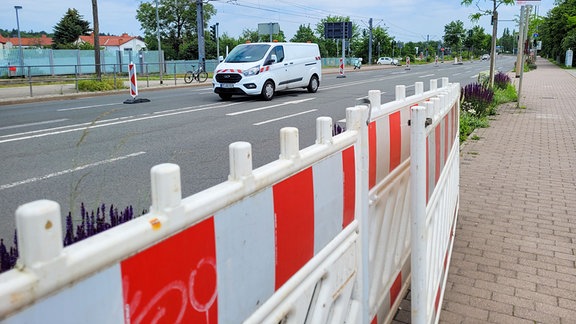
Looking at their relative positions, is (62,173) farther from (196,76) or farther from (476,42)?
(476,42)

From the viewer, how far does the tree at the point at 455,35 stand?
116625 millimetres

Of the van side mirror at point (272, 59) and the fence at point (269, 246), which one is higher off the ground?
the van side mirror at point (272, 59)

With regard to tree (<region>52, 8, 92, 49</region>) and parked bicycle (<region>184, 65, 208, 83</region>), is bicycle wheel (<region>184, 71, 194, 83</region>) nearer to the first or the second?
parked bicycle (<region>184, 65, 208, 83</region>)

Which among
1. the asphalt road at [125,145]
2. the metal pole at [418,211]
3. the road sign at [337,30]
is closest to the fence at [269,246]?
the metal pole at [418,211]

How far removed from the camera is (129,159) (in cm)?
751

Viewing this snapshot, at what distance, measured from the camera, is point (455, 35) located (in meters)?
117

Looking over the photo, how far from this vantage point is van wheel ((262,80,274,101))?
17.0 meters

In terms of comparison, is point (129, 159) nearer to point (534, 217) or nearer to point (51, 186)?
point (51, 186)

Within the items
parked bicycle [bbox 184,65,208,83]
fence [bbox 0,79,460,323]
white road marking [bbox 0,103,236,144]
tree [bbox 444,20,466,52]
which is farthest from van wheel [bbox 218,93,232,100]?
tree [bbox 444,20,466,52]

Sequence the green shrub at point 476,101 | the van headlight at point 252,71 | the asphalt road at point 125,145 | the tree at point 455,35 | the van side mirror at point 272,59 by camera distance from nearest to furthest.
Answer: the asphalt road at point 125,145
the green shrub at point 476,101
the van headlight at point 252,71
the van side mirror at point 272,59
the tree at point 455,35

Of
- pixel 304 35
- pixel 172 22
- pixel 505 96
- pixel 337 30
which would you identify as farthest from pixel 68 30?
pixel 505 96

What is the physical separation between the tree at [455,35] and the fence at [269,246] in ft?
403

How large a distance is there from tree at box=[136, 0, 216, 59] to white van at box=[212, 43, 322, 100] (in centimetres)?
6829

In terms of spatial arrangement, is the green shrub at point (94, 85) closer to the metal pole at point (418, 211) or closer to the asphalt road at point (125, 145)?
the asphalt road at point (125, 145)
